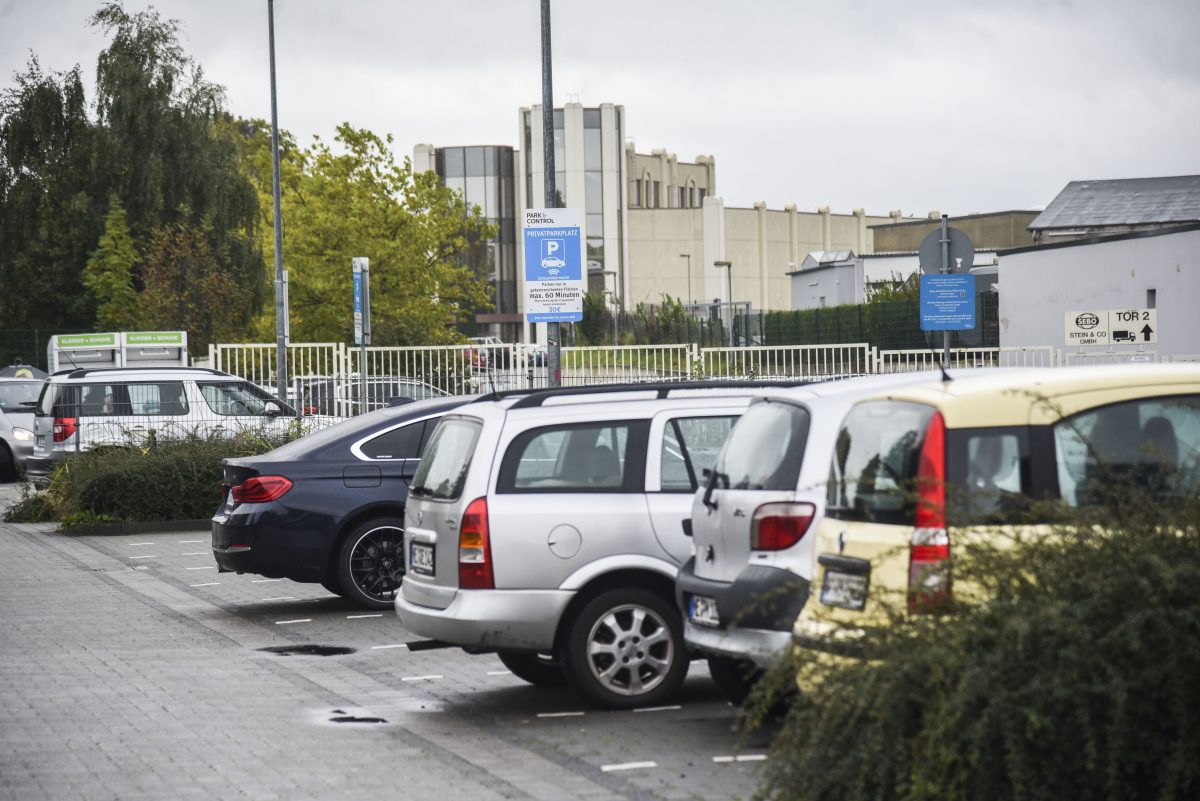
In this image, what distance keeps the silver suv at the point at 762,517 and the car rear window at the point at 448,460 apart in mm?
Result: 1425

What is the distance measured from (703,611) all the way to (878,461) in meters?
1.60

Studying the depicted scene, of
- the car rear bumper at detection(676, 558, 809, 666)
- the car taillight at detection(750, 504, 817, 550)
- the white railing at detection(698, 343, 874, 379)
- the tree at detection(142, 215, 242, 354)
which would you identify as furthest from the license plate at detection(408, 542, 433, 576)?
the tree at detection(142, 215, 242, 354)

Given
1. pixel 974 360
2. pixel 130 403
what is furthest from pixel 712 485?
pixel 974 360

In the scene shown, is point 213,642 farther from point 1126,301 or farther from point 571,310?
point 1126,301

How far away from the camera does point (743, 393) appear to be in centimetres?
955

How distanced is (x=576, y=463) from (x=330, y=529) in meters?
4.34

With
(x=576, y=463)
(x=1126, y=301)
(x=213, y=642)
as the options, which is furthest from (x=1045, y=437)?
(x=1126, y=301)

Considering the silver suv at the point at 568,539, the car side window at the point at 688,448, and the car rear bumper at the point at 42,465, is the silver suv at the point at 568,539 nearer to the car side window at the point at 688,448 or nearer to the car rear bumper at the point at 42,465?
the car side window at the point at 688,448

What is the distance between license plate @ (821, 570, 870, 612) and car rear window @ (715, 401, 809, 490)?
862 millimetres

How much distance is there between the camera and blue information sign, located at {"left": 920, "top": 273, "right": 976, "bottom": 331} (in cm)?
1902

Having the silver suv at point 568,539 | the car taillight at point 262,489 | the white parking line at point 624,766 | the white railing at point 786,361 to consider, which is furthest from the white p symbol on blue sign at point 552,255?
the white railing at point 786,361

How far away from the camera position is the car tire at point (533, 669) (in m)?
9.63

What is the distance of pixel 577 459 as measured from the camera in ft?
29.2

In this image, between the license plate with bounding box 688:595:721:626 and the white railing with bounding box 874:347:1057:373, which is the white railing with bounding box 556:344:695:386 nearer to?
the white railing with bounding box 874:347:1057:373
